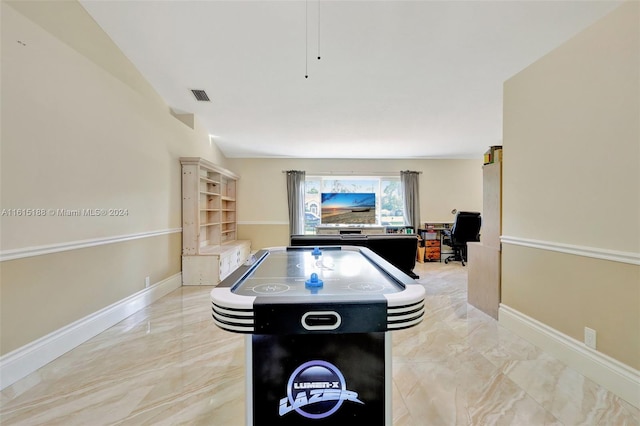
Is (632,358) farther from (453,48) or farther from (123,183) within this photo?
(123,183)

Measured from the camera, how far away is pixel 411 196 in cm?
657

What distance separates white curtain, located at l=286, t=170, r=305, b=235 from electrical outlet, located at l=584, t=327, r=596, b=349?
5.17 m

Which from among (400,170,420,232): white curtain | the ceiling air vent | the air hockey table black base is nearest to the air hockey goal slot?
the air hockey table black base

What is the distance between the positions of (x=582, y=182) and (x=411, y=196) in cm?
468

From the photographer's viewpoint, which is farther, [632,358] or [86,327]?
[86,327]

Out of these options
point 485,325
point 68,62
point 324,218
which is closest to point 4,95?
point 68,62

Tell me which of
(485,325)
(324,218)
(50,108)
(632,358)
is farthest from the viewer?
(324,218)

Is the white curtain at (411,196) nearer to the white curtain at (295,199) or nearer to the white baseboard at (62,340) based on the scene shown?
the white curtain at (295,199)

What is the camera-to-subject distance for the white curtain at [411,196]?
21.4ft

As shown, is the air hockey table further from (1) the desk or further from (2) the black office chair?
(1) the desk

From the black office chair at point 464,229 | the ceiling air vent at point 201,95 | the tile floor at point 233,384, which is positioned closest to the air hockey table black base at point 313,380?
the tile floor at point 233,384

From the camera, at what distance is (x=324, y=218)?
668 cm

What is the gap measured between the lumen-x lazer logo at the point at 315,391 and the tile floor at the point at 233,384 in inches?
21.3

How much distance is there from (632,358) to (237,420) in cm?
236
